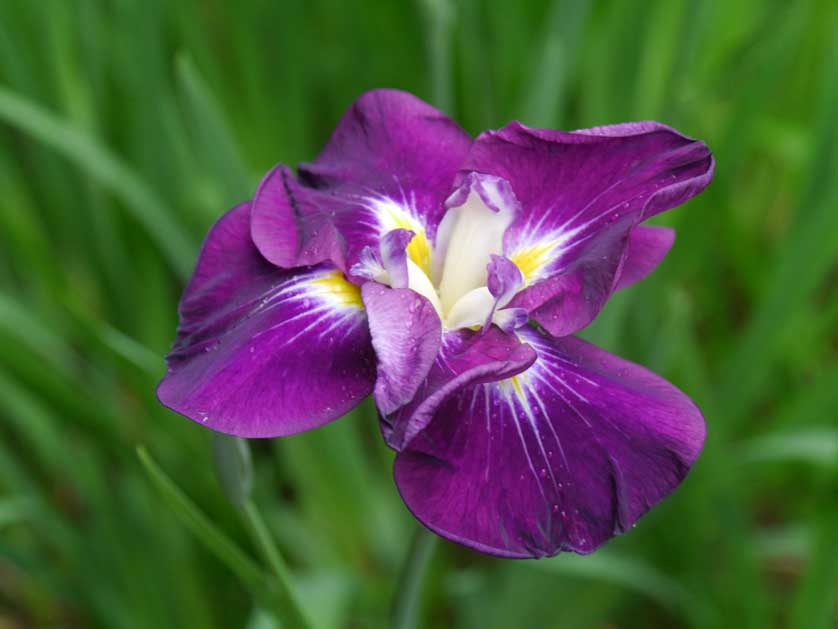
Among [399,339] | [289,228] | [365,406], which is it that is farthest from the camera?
[365,406]

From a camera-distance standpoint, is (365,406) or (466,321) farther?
(365,406)

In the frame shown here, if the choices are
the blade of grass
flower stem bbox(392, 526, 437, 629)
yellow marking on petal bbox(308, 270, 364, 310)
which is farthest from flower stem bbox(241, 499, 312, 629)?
the blade of grass

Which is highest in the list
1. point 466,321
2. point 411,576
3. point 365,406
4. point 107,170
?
point 466,321

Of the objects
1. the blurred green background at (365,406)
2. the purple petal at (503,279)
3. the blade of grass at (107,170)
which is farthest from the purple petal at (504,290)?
the blade of grass at (107,170)

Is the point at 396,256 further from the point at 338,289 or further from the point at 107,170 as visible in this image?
the point at 107,170

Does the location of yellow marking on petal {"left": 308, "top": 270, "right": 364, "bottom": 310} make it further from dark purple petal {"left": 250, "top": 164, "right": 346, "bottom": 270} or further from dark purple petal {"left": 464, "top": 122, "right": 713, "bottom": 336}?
dark purple petal {"left": 464, "top": 122, "right": 713, "bottom": 336}

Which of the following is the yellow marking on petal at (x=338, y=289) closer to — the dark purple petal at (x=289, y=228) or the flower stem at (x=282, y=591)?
the dark purple petal at (x=289, y=228)

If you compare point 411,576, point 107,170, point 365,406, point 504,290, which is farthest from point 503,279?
point 365,406
